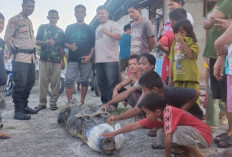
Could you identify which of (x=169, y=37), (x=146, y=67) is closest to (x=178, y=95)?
(x=146, y=67)

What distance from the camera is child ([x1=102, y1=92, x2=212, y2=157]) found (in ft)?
7.84

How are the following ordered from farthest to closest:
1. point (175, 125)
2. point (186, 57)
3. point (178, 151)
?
point (186, 57), point (178, 151), point (175, 125)

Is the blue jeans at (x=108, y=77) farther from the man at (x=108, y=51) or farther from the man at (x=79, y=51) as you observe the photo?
the man at (x=79, y=51)

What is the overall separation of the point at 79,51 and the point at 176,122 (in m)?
3.46

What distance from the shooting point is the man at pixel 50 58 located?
5.67 m

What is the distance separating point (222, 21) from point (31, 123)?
324 cm

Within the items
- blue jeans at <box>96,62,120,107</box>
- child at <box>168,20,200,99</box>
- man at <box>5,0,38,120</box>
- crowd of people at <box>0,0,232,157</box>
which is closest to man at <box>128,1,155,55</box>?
crowd of people at <box>0,0,232,157</box>

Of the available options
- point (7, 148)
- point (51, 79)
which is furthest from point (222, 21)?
point (51, 79)

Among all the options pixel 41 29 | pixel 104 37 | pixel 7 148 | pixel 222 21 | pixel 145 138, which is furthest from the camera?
pixel 41 29

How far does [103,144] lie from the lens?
2842 millimetres

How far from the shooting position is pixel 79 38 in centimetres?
551

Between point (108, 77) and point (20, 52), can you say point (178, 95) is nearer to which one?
point (108, 77)

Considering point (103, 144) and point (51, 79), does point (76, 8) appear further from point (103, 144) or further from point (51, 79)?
point (103, 144)

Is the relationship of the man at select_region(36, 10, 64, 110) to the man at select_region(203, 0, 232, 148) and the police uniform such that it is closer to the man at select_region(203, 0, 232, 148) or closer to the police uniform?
the police uniform
